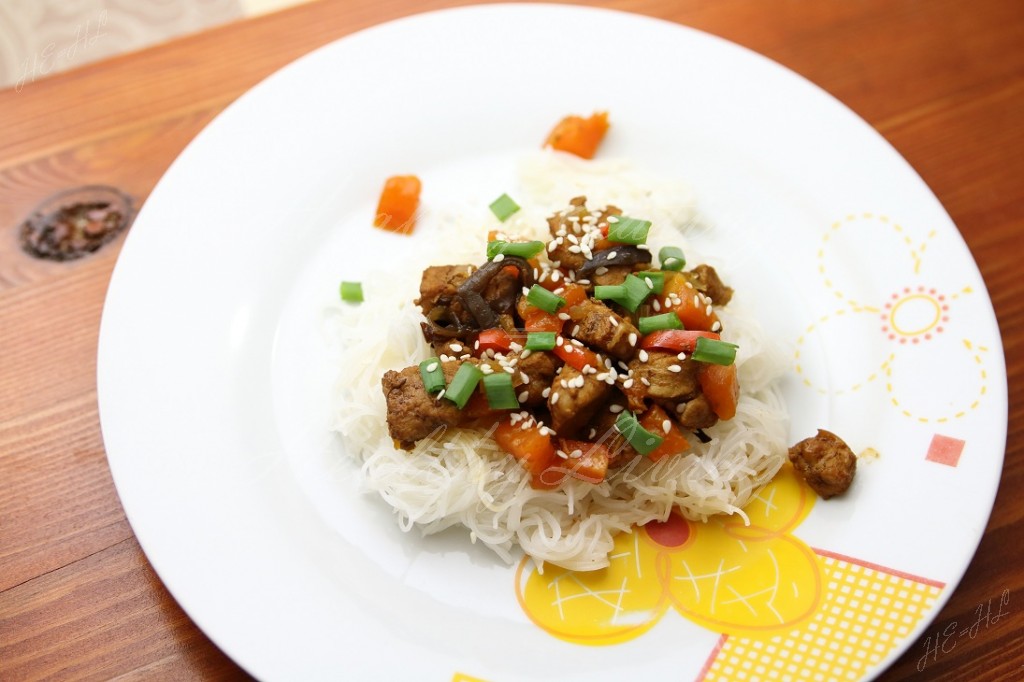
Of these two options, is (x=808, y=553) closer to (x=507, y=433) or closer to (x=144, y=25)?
(x=507, y=433)

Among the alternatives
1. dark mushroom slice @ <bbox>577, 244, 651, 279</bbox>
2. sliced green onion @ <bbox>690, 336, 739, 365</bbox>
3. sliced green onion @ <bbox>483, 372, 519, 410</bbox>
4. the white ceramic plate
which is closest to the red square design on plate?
the white ceramic plate

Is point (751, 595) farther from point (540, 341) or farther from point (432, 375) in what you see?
point (432, 375)

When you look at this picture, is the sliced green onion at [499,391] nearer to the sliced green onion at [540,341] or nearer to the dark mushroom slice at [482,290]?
the sliced green onion at [540,341]

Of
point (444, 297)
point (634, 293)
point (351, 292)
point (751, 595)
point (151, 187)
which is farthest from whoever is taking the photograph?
point (151, 187)

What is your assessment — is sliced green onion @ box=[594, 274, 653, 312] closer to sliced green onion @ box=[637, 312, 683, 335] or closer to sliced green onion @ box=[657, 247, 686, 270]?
sliced green onion @ box=[637, 312, 683, 335]

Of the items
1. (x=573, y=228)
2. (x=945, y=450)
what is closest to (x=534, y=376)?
(x=573, y=228)
